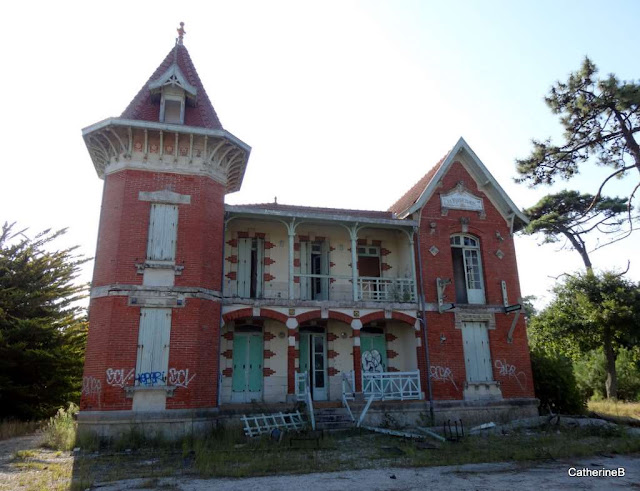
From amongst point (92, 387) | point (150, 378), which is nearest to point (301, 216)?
point (150, 378)

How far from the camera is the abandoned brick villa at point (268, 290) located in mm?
13375

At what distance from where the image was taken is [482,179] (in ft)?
61.4

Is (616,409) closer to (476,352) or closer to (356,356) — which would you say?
(476,352)

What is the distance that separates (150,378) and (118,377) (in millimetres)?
812

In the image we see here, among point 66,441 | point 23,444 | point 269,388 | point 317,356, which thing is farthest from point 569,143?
point 23,444

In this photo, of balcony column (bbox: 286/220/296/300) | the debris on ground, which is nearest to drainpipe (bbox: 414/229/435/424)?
the debris on ground

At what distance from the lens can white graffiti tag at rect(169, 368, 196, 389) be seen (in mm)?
13102

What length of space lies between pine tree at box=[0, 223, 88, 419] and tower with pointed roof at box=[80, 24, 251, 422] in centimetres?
410

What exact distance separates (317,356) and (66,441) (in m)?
8.00

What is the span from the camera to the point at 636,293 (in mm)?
20703

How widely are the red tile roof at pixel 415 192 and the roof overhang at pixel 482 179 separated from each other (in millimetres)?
356

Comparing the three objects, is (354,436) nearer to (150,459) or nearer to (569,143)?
(150,459)

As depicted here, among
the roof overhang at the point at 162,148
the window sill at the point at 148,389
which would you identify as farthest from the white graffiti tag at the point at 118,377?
the roof overhang at the point at 162,148

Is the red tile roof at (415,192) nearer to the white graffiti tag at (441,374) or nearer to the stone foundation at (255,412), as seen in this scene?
the white graffiti tag at (441,374)
